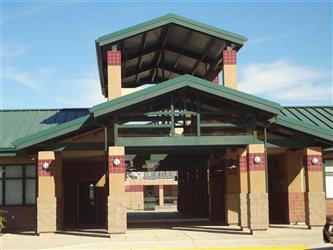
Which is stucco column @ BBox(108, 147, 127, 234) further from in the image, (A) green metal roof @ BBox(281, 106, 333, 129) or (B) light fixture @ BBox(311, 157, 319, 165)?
(A) green metal roof @ BBox(281, 106, 333, 129)

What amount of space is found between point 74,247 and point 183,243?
3404 millimetres

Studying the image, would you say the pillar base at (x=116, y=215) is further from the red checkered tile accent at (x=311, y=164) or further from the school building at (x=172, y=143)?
the red checkered tile accent at (x=311, y=164)

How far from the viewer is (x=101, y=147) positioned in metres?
21.1

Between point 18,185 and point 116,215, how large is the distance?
650cm

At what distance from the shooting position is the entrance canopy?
23.6 meters

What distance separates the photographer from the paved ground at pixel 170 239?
1741 centimetres

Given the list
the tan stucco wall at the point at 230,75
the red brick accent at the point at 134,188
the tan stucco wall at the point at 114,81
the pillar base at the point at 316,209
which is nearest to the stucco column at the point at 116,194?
the tan stucco wall at the point at 114,81

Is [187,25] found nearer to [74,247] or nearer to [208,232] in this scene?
[208,232]

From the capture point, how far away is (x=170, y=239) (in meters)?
18.8

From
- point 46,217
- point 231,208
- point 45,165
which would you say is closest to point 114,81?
point 45,165

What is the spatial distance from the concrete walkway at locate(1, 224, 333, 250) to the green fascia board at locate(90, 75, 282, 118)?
4.25m

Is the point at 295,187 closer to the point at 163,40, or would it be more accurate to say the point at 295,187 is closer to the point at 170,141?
the point at 170,141

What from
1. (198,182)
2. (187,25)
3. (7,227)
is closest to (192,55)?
(187,25)

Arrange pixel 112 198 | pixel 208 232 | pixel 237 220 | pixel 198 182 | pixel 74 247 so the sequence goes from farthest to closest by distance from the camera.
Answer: pixel 198 182 → pixel 237 220 → pixel 208 232 → pixel 112 198 → pixel 74 247
